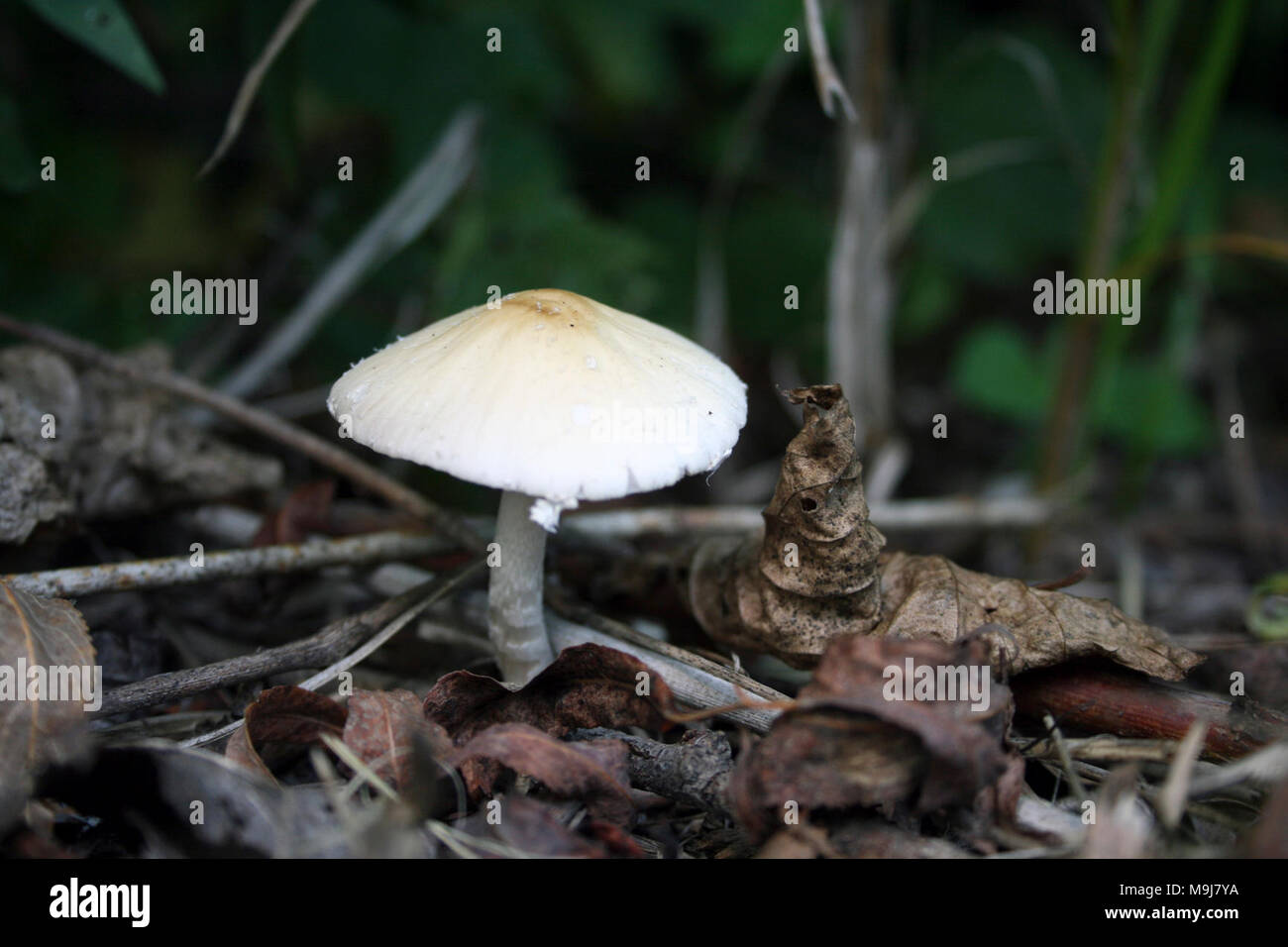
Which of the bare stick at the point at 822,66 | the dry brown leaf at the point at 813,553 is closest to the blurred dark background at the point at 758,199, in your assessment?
the bare stick at the point at 822,66

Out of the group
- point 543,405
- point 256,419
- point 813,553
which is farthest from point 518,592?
point 256,419

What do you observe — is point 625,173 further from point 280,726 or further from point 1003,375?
point 280,726

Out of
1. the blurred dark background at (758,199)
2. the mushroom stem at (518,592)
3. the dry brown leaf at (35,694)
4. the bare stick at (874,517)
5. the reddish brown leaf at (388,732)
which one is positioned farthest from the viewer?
the blurred dark background at (758,199)

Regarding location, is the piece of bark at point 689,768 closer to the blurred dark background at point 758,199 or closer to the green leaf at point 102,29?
the blurred dark background at point 758,199

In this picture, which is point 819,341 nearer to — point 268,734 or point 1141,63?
point 1141,63

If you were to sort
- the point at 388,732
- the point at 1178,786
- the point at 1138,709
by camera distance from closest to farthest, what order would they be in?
1. the point at 1178,786
2. the point at 388,732
3. the point at 1138,709
